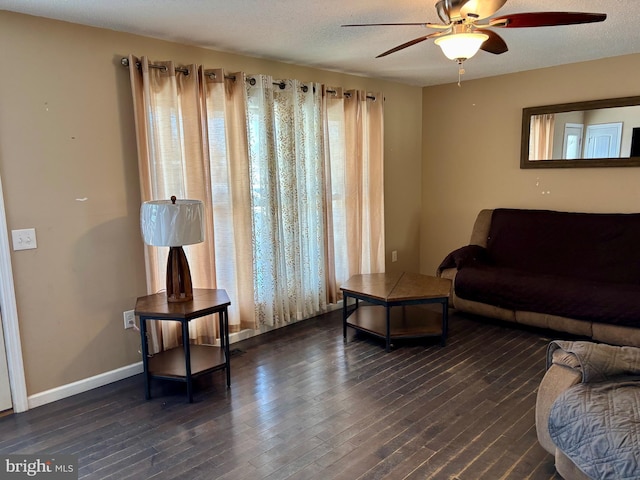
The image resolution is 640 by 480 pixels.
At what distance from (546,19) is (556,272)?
256 centimetres

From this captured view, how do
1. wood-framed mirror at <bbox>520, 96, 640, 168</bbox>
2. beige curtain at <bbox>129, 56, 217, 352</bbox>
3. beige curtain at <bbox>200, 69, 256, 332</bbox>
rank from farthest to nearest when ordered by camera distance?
wood-framed mirror at <bbox>520, 96, 640, 168</bbox>
beige curtain at <bbox>200, 69, 256, 332</bbox>
beige curtain at <bbox>129, 56, 217, 352</bbox>

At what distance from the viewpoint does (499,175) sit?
468 centimetres

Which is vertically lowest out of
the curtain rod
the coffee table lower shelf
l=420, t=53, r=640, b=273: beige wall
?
the coffee table lower shelf

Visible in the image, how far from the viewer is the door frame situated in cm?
254

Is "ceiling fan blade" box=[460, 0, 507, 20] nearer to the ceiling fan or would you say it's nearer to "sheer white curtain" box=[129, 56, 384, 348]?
the ceiling fan

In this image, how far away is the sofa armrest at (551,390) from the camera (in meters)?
1.92

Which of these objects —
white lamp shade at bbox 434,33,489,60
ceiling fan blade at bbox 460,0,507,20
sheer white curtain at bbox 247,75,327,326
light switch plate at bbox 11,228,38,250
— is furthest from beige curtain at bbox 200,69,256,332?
ceiling fan blade at bbox 460,0,507,20

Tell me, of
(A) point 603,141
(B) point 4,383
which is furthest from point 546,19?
(B) point 4,383

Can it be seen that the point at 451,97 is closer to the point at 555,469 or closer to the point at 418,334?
the point at 418,334

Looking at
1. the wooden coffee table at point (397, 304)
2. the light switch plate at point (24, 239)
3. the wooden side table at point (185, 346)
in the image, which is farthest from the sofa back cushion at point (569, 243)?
the light switch plate at point (24, 239)

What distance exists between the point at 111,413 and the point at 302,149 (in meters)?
2.49

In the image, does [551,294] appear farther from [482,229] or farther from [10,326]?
[10,326]

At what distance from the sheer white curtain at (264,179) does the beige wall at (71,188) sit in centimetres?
15

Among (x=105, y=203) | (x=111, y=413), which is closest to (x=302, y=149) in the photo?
(x=105, y=203)
